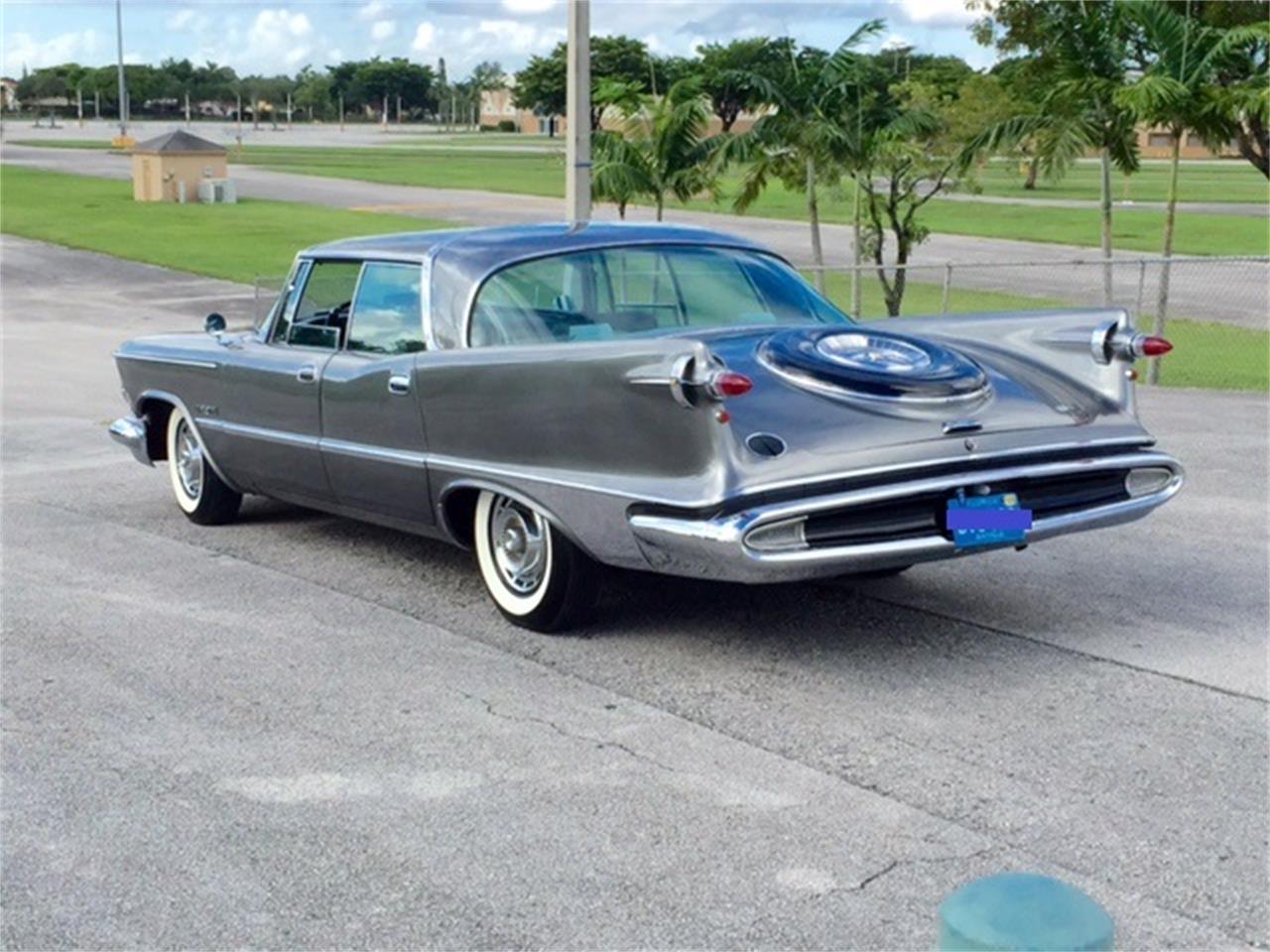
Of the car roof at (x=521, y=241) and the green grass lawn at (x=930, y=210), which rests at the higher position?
the car roof at (x=521, y=241)

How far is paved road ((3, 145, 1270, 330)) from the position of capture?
84.4 feet

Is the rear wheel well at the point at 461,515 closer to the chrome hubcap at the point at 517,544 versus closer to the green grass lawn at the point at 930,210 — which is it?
the chrome hubcap at the point at 517,544

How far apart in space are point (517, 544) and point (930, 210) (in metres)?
43.3

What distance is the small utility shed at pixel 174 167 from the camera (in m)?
45.6

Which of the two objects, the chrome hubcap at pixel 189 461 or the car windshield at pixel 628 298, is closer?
the car windshield at pixel 628 298

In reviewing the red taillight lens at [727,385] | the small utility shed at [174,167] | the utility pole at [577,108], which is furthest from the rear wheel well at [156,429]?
the small utility shed at [174,167]

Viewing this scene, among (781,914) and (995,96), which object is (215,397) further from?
(995,96)

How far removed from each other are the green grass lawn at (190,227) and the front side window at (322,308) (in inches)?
814

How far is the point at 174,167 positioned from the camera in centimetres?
4569

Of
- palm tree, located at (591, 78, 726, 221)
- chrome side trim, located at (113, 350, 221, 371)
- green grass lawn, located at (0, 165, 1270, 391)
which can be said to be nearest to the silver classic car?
chrome side trim, located at (113, 350, 221, 371)

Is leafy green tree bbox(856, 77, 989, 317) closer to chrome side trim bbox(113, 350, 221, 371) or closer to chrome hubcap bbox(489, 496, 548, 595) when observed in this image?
chrome side trim bbox(113, 350, 221, 371)

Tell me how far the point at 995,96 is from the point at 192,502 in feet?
47.7

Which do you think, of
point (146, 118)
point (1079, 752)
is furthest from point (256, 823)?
point (146, 118)

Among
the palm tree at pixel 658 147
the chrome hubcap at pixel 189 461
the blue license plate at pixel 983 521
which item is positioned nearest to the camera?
the blue license plate at pixel 983 521
